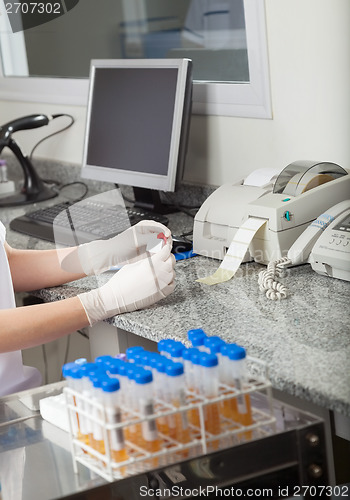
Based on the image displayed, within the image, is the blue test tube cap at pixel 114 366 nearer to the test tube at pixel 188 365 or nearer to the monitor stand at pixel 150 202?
the test tube at pixel 188 365

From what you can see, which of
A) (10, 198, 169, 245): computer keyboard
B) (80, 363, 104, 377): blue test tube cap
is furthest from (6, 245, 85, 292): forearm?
(80, 363, 104, 377): blue test tube cap

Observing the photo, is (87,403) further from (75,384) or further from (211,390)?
(211,390)

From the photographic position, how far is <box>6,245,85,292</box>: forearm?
169 cm

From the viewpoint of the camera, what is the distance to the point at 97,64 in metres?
2.21

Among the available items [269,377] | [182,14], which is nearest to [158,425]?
[269,377]

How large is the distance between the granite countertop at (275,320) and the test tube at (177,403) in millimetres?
187

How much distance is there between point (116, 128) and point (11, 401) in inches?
44.1

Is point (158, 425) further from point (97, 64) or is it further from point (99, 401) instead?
point (97, 64)

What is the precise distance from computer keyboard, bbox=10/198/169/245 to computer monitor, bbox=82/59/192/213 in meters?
0.11

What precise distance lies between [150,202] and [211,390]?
3.92 feet

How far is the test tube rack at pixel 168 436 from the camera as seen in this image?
921 millimetres

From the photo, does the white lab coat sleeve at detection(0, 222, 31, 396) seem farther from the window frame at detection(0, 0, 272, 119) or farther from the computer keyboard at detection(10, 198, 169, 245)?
the window frame at detection(0, 0, 272, 119)

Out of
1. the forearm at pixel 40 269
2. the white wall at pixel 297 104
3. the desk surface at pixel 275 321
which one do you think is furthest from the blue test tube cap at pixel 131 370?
the white wall at pixel 297 104

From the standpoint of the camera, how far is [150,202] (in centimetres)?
212
